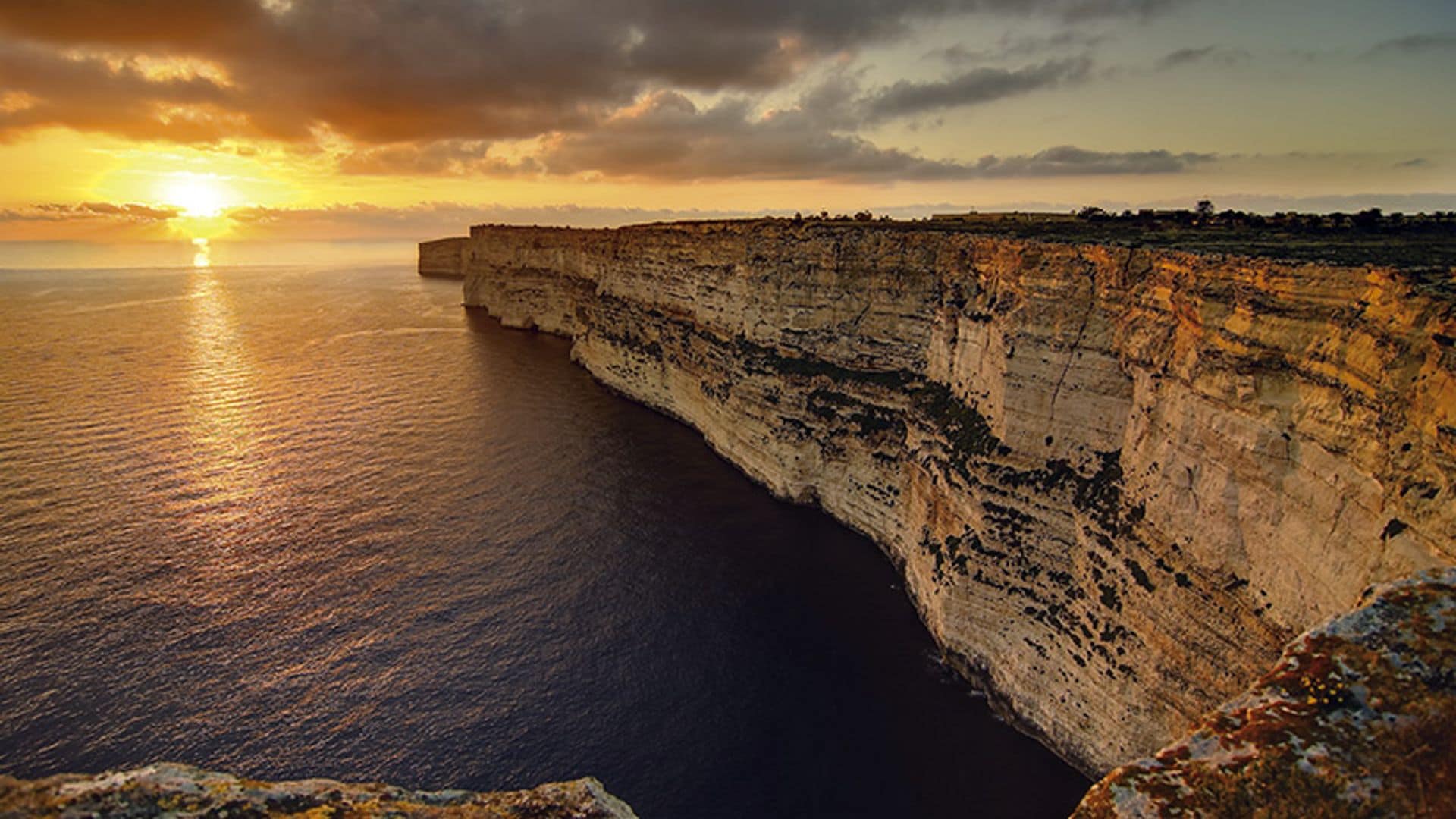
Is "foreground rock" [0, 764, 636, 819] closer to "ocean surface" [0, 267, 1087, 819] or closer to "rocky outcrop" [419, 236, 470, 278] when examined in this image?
"ocean surface" [0, 267, 1087, 819]

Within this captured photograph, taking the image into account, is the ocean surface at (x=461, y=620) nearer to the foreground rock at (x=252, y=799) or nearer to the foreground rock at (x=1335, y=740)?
the foreground rock at (x=252, y=799)

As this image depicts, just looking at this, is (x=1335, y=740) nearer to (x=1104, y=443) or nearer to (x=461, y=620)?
(x=1104, y=443)

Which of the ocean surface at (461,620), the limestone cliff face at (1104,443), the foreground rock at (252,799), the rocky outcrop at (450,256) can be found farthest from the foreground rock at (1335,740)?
the rocky outcrop at (450,256)

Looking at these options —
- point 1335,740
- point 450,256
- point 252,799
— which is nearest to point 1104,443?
point 1335,740

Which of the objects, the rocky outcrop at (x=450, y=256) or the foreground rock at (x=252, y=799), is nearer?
the foreground rock at (x=252, y=799)

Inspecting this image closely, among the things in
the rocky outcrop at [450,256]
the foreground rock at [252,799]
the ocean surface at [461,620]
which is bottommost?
the ocean surface at [461,620]

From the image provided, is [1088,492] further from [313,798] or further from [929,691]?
[313,798]

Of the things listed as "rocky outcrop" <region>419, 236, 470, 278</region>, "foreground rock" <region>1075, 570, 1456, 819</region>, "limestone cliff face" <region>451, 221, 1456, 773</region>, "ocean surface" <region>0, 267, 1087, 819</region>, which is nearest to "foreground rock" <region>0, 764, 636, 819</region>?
"foreground rock" <region>1075, 570, 1456, 819</region>
